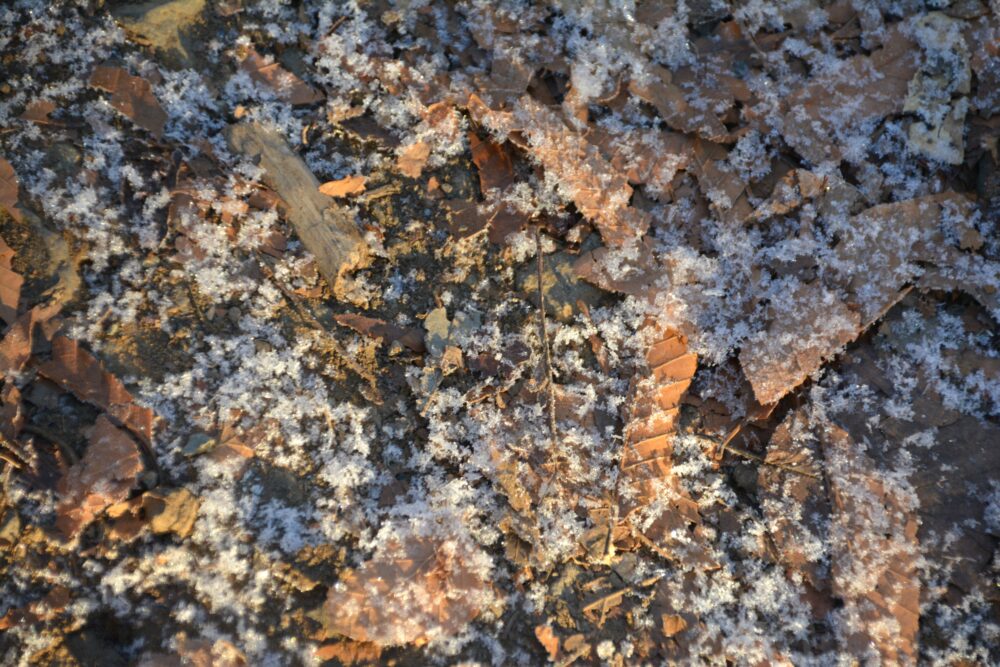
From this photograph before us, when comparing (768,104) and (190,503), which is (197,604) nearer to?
(190,503)

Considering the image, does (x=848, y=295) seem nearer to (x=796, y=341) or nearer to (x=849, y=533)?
(x=796, y=341)

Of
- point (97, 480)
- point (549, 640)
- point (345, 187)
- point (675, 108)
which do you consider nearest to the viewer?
point (97, 480)

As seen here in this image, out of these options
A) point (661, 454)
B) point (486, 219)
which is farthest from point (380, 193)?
point (661, 454)

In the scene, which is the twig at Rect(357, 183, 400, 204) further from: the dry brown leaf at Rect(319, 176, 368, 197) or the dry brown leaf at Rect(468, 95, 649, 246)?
the dry brown leaf at Rect(468, 95, 649, 246)

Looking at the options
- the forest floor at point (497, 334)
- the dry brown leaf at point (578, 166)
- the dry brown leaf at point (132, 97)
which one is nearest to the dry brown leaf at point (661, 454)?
the forest floor at point (497, 334)

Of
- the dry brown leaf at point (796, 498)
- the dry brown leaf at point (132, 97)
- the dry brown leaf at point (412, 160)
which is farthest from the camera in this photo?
the dry brown leaf at point (412, 160)

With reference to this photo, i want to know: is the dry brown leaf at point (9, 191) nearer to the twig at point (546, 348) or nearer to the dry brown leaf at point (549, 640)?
the twig at point (546, 348)
